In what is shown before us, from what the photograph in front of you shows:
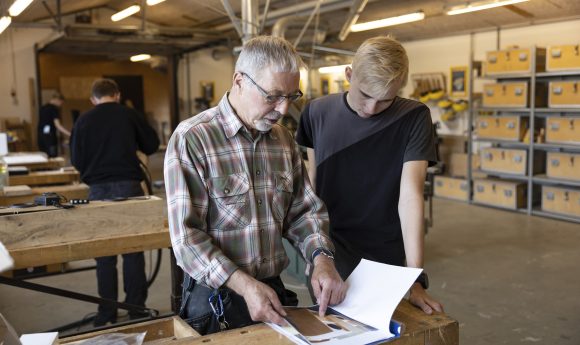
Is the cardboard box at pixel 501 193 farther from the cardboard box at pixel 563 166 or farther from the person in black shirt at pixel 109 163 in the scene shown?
the person in black shirt at pixel 109 163

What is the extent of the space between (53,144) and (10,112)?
2.52 metres

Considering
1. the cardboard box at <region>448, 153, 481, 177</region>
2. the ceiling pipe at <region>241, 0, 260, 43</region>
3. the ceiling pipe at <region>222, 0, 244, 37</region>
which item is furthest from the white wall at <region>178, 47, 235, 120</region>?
the ceiling pipe at <region>241, 0, 260, 43</region>

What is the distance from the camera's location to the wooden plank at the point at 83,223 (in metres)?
2.39

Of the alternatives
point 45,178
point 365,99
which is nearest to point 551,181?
point 45,178

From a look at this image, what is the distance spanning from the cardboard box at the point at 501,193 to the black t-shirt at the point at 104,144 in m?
5.08

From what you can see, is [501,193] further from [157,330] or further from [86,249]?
[157,330]

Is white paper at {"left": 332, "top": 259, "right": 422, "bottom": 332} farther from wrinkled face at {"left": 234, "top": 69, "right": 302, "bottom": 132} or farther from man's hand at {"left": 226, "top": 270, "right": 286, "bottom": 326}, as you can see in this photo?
wrinkled face at {"left": 234, "top": 69, "right": 302, "bottom": 132}

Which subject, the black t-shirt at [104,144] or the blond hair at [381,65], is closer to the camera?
the blond hair at [381,65]

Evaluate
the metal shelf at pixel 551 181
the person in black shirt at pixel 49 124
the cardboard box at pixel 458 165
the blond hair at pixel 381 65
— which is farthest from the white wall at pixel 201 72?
the blond hair at pixel 381 65

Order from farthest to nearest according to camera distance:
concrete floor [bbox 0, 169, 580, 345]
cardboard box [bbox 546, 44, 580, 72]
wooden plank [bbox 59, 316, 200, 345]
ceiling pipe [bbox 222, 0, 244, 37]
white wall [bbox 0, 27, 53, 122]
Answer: white wall [bbox 0, 27, 53, 122], cardboard box [bbox 546, 44, 580, 72], ceiling pipe [bbox 222, 0, 244, 37], concrete floor [bbox 0, 169, 580, 345], wooden plank [bbox 59, 316, 200, 345]

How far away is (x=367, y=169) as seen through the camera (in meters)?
1.88

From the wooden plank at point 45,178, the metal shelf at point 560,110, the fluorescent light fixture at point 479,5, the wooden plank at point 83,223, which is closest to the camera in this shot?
the wooden plank at point 83,223

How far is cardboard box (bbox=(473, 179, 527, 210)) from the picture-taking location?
7078 mm

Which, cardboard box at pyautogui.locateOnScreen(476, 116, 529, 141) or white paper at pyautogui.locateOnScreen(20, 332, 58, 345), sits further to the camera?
cardboard box at pyautogui.locateOnScreen(476, 116, 529, 141)
